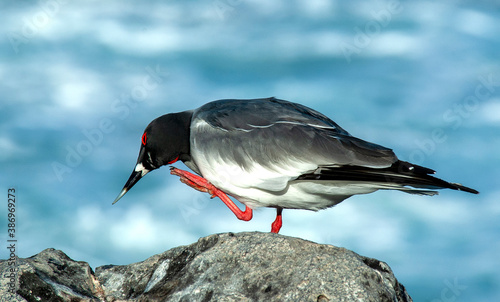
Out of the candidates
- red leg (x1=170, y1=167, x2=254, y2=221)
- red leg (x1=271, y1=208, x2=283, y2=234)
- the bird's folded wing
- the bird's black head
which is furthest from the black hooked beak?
red leg (x1=271, y1=208, x2=283, y2=234)

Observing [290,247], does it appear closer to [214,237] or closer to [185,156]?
[214,237]

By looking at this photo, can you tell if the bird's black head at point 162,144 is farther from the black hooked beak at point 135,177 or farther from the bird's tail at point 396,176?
the bird's tail at point 396,176

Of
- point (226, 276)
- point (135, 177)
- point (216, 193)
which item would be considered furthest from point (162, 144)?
point (226, 276)

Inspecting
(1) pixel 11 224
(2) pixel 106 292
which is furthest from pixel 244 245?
(1) pixel 11 224

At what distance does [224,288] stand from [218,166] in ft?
9.98

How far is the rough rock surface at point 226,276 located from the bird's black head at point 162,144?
2575 mm

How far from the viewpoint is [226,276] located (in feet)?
20.8

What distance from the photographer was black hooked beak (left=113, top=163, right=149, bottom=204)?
1021cm

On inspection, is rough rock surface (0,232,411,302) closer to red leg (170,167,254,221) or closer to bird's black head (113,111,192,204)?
Result: red leg (170,167,254,221)

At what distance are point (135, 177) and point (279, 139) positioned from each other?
3.06 m

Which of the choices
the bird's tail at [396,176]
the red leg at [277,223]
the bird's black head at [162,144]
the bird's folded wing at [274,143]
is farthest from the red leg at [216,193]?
the bird's tail at [396,176]

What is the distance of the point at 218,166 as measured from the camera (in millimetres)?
8930

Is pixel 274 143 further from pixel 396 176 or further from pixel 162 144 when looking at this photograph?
pixel 162 144

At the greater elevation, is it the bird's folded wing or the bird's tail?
the bird's folded wing
